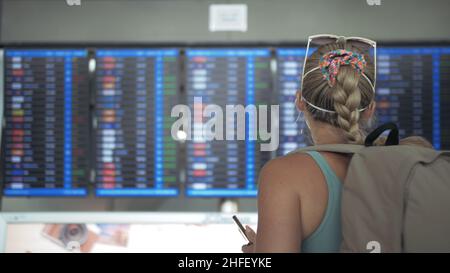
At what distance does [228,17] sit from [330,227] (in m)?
1.49

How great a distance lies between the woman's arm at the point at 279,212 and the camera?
1125mm

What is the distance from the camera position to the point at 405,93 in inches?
91.6

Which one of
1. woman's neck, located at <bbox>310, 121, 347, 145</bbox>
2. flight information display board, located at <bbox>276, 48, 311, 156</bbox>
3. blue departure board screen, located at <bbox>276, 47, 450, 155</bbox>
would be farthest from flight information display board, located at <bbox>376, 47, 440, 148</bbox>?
woman's neck, located at <bbox>310, 121, 347, 145</bbox>

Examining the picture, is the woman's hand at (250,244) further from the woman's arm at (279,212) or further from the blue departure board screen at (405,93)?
the blue departure board screen at (405,93)

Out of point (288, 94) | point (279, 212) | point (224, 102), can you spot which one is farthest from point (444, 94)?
point (279, 212)

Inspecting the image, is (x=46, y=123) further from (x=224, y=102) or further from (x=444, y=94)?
(x=444, y=94)

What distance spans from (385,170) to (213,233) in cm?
118

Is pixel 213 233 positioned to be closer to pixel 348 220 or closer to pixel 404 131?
pixel 404 131

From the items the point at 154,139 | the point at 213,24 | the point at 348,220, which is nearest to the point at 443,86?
the point at 213,24

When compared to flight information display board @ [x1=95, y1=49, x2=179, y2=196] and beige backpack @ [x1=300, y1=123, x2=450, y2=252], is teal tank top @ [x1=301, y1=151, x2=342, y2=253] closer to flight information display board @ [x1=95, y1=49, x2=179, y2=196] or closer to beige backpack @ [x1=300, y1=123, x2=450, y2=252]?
beige backpack @ [x1=300, y1=123, x2=450, y2=252]

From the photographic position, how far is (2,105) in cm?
237

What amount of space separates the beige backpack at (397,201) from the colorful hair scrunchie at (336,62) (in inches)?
7.7

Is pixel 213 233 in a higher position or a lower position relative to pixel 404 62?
lower

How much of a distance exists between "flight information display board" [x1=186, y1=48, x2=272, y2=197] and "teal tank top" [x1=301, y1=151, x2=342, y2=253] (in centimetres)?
113
